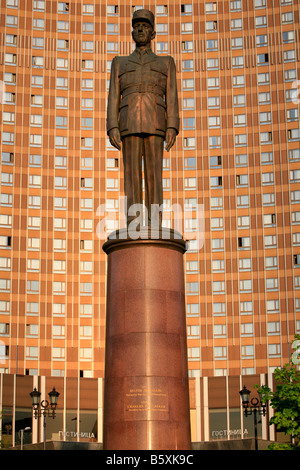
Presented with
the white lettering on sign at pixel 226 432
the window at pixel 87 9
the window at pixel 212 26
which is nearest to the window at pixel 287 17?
the window at pixel 212 26

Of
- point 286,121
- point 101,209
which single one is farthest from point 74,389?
point 286,121

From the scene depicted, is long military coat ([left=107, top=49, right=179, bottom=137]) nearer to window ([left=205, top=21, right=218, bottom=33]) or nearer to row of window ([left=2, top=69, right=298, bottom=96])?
row of window ([left=2, top=69, right=298, bottom=96])

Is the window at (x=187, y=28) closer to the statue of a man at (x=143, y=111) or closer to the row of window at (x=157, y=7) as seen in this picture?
the row of window at (x=157, y=7)

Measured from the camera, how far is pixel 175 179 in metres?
90.4

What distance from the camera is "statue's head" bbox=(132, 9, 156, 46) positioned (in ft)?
83.2

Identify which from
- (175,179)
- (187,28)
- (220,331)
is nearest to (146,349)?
(220,331)

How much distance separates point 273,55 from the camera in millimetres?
91438

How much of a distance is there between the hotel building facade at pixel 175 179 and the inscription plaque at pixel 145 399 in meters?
63.1

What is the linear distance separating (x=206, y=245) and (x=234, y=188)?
6953mm

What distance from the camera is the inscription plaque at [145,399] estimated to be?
850 inches

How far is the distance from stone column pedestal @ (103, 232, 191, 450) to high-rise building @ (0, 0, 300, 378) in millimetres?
62495

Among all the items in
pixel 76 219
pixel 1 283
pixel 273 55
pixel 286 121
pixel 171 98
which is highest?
pixel 273 55
